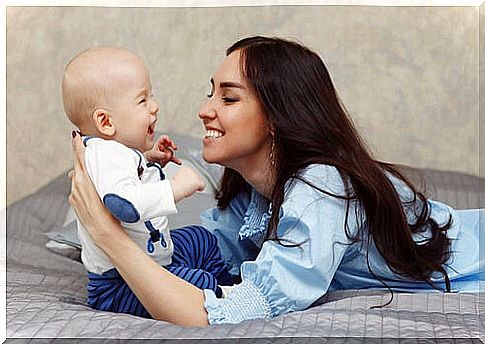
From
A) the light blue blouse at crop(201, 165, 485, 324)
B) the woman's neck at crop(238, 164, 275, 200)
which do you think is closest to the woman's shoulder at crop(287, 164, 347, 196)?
the light blue blouse at crop(201, 165, 485, 324)

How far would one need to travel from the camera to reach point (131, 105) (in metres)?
1.36

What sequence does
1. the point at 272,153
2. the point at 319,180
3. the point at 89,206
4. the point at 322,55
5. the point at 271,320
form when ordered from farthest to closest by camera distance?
the point at 322,55, the point at 272,153, the point at 319,180, the point at 89,206, the point at 271,320

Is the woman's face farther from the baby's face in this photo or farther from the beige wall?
the beige wall

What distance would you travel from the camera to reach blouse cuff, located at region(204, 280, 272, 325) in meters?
1.25

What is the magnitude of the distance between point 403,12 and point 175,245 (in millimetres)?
1117

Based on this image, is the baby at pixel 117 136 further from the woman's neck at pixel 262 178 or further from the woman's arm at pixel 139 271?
the woman's neck at pixel 262 178

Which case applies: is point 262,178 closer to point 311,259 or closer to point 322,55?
point 311,259

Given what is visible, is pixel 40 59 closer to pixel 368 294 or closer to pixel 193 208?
pixel 193 208

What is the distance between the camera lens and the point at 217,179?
2207 mm

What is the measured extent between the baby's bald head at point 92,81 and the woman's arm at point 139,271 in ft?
0.23

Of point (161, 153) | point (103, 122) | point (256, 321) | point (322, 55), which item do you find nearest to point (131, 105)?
point (103, 122)

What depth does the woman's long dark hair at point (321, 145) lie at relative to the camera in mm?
1439

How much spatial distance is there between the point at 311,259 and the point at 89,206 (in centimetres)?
31

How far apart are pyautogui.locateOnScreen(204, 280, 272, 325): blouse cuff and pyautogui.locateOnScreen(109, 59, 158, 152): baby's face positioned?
0.82 feet
